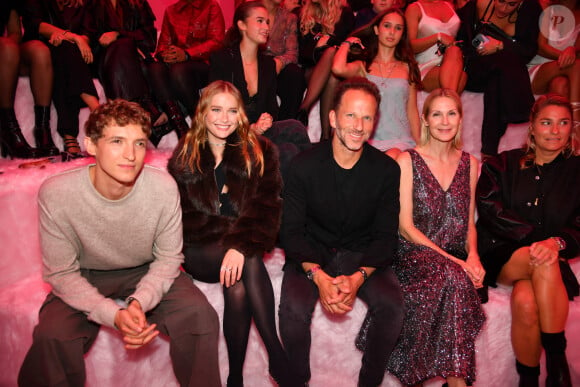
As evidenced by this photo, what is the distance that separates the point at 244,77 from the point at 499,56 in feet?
6.15

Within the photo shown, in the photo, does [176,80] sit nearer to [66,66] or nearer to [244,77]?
[244,77]

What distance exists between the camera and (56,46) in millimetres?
2867

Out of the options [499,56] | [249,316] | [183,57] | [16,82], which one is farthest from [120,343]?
[499,56]

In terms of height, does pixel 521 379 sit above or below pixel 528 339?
below

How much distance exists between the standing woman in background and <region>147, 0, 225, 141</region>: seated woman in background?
1.43 ft

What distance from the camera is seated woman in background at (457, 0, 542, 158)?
9.91 ft

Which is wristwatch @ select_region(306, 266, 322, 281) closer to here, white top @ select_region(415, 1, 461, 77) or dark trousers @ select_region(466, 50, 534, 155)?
dark trousers @ select_region(466, 50, 534, 155)

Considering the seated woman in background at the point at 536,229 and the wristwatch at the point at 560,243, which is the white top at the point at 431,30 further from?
the wristwatch at the point at 560,243

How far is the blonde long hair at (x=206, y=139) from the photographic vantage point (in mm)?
1993

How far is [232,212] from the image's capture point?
2.02m

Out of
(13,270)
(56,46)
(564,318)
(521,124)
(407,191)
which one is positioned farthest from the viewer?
(521,124)

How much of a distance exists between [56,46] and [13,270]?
60.3 inches

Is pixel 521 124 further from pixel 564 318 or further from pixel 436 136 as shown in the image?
pixel 564 318

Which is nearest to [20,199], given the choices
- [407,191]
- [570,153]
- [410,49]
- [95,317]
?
[95,317]
